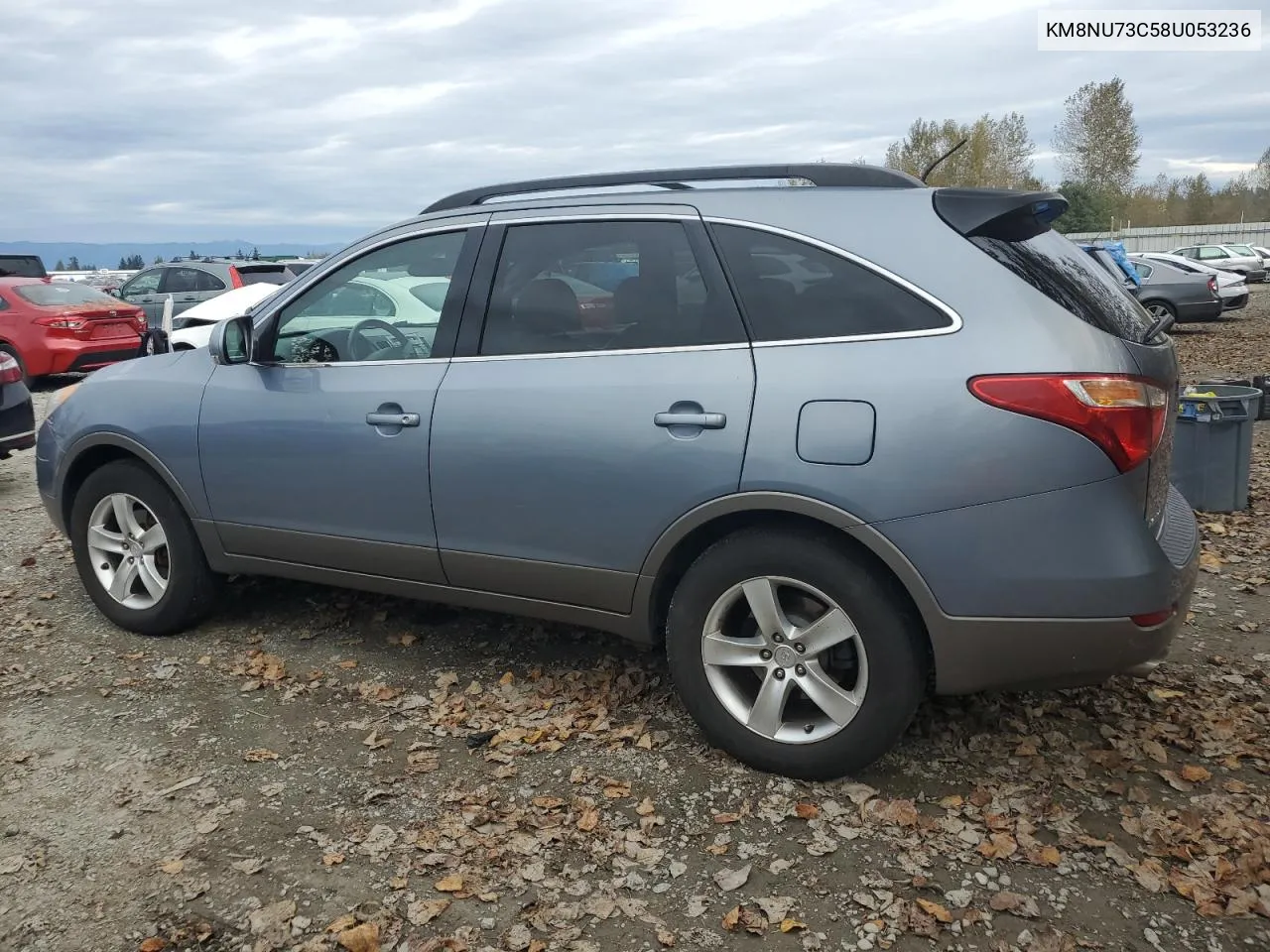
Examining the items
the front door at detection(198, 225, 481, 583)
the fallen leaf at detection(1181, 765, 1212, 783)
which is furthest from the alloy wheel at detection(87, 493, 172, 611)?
the fallen leaf at detection(1181, 765, 1212, 783)

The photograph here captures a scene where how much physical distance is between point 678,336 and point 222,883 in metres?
2.13

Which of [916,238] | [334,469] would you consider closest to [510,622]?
[334,469]

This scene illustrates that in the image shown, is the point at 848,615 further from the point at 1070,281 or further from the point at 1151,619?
the point at 1070,281

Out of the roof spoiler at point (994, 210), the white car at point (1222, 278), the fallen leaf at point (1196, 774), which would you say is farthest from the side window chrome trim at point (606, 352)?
the white car at point (1222, 278)

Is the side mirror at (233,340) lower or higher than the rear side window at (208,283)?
lower

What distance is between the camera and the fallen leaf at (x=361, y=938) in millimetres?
2689

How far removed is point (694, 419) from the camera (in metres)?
3.25

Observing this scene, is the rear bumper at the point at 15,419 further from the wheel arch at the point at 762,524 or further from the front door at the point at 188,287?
the front door at the point at 188,287

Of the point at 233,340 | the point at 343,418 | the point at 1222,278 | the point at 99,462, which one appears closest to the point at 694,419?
the point at 343,418

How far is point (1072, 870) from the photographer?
289cm

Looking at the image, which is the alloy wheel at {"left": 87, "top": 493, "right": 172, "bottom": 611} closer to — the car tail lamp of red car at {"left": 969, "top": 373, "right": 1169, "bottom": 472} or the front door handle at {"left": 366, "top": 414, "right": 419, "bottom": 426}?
the front door handle at {"left": 366, "top": 414, "right": 419, "bottom": 426}

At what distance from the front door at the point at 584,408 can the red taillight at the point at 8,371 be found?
544 centimetres

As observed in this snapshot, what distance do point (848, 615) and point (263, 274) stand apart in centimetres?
1626

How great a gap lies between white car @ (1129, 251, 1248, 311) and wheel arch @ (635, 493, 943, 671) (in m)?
20.5
